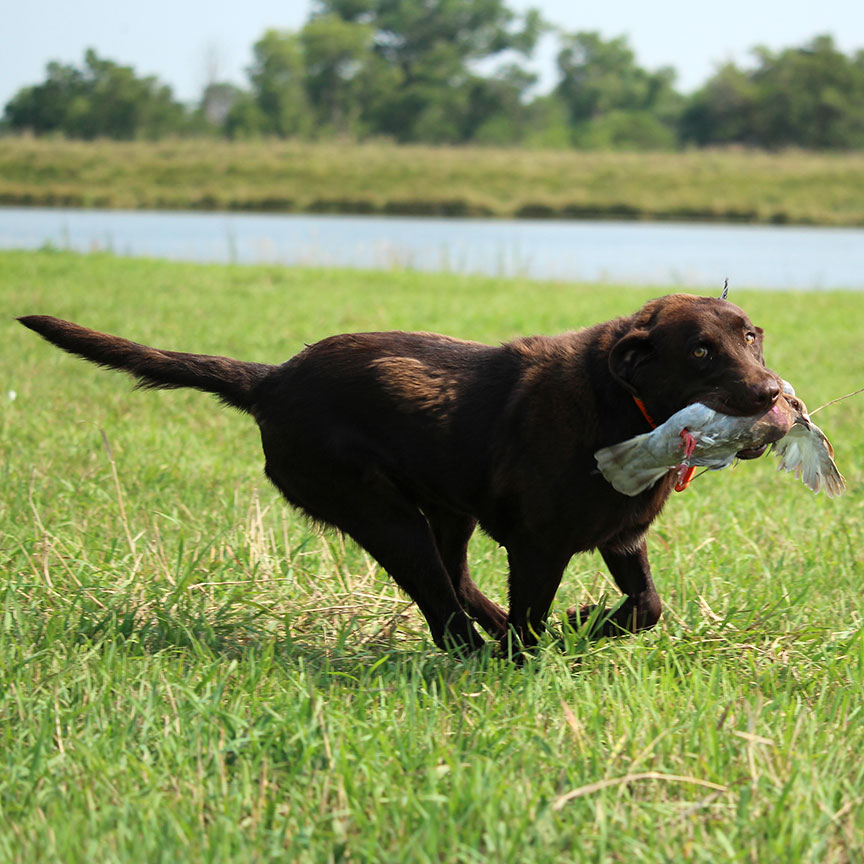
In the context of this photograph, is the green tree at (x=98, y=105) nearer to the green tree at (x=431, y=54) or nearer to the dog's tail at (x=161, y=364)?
the green tree at (x=431, y=54)

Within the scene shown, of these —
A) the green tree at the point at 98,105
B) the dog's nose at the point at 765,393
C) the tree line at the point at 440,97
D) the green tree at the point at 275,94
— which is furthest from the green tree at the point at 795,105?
the dog's nose at the point at 765,393

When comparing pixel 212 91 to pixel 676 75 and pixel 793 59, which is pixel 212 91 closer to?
pixel 676 75

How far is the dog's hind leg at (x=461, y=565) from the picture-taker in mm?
3521

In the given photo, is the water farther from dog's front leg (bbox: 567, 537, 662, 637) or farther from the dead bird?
the dead bird

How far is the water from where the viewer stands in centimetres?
1841

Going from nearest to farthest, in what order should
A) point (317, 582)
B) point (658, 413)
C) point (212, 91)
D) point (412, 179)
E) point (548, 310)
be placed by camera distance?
point (658, 413), point (317, 582), point (548, 310), point (412, 179), point (212, 91)

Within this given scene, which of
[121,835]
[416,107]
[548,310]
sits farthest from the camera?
[416,107]

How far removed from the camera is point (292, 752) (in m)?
2.47

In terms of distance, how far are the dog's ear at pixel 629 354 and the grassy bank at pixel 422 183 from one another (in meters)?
33.4

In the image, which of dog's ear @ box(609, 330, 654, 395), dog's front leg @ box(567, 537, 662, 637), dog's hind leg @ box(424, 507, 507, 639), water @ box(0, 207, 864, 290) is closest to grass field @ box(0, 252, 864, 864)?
dog's front leg @ box(567, 537, 662, 637)

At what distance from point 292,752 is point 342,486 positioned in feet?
3.25

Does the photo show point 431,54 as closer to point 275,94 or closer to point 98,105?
point 275,94

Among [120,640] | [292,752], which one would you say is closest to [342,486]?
[120,640]

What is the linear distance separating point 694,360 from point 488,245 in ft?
67.0
